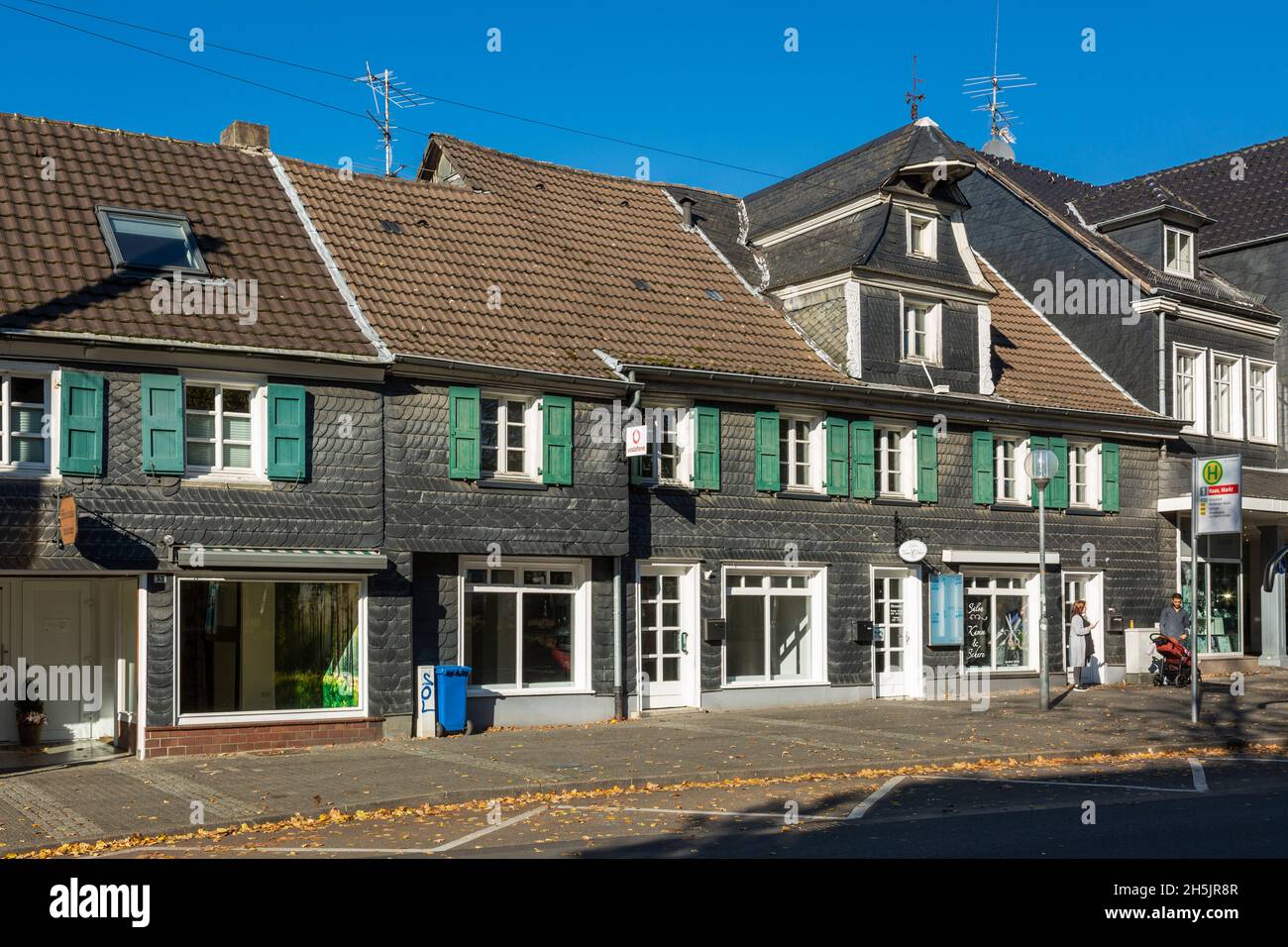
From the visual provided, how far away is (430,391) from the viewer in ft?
66.4

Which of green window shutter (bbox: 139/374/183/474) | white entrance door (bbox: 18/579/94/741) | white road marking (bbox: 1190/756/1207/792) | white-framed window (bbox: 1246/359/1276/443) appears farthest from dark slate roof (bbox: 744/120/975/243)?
white entrance door (bbox: 18/579/94/741)

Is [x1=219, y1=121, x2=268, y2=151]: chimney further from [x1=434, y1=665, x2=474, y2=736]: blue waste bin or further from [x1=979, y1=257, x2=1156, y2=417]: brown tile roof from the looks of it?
[x1=979, y1=257, x2=1156, y2=417]: brown tile roof

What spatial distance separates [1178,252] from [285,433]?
20.5 m

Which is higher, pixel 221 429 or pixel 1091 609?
pixel 221 429

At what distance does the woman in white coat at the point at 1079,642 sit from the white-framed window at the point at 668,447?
897 centimetres

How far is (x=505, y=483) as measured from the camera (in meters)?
20.8

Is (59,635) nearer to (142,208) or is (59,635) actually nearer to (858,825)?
(142,208)

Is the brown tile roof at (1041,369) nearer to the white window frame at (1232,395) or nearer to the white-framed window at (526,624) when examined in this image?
the white window frame at (1232,395)

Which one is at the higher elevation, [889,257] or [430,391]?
[889,257]

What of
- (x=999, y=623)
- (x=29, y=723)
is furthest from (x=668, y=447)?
(x=29, y=723)

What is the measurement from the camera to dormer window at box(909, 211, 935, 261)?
26.4 meters
